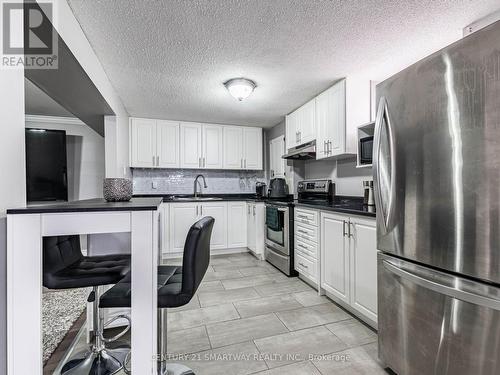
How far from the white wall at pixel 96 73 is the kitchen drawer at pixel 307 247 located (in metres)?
2.33

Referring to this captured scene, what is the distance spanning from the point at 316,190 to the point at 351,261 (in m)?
1.51

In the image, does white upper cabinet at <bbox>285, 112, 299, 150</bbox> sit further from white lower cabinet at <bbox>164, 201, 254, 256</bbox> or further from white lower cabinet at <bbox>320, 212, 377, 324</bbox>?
white lower cabinet at <bbox>320, 212, 377, 324</bbox>

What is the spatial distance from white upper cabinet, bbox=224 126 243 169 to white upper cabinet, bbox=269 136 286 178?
0.57 m

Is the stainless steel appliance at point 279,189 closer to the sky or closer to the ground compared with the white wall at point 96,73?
closer to the ground

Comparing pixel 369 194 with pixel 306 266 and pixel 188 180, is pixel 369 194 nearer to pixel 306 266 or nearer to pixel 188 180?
pixel 306 266

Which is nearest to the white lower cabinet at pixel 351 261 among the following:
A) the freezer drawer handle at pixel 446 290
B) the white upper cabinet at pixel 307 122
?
the freezer drawer handle at pixel 446 290

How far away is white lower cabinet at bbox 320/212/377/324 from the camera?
188cm

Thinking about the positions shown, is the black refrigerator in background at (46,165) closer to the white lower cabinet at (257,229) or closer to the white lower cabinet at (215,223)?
the white lower cabinet at (215,223)

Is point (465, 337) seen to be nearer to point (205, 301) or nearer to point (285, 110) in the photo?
point (205, 301)

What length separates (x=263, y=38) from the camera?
195cm

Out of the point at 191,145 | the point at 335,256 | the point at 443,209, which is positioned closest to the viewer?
the point at 443,209

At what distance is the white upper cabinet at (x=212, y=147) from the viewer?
14.7 feet

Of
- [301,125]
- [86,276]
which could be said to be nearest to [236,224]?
[301,125]

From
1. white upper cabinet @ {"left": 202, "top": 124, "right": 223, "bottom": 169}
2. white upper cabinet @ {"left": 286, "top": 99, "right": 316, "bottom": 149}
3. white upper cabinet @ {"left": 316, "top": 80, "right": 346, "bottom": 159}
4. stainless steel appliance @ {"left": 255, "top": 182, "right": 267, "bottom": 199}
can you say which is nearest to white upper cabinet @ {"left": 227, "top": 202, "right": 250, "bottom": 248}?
stainless steel appliance @ {"left": 255, "top": 182, "right": 267, "bottom": 199}
